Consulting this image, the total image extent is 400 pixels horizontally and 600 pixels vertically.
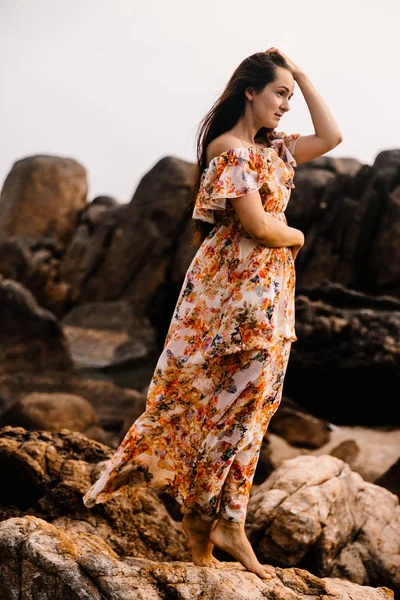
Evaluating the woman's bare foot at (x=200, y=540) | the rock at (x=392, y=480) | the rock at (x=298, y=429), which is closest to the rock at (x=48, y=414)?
the rock at (x=298, y=429)

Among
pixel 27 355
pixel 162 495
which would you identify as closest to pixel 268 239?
pixel 162 495

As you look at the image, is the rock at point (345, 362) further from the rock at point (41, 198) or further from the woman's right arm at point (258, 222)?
the rock at point (41, 198)

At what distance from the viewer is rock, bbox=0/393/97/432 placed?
8266 millimetres

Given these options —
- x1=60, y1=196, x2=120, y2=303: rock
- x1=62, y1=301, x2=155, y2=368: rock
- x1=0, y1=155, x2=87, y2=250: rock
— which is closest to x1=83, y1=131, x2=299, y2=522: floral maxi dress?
x1=62, y1=301, x2=155, y2=368: rock

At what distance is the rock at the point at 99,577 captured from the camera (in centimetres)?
280

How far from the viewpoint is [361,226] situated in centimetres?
1296

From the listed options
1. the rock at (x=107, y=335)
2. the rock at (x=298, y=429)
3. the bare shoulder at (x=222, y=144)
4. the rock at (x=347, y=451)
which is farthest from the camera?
the rock at (x=107, y=335)

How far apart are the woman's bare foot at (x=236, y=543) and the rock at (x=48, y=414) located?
507 centimetres

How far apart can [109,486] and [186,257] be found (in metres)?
12.0

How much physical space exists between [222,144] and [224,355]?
0.89m

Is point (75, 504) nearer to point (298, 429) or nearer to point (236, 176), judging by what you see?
point (236, 176)

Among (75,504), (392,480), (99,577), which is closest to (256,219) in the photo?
(99,577)

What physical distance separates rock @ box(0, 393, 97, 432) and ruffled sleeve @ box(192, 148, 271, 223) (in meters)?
5.31

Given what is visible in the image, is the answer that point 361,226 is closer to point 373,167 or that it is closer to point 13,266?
point 373,167
